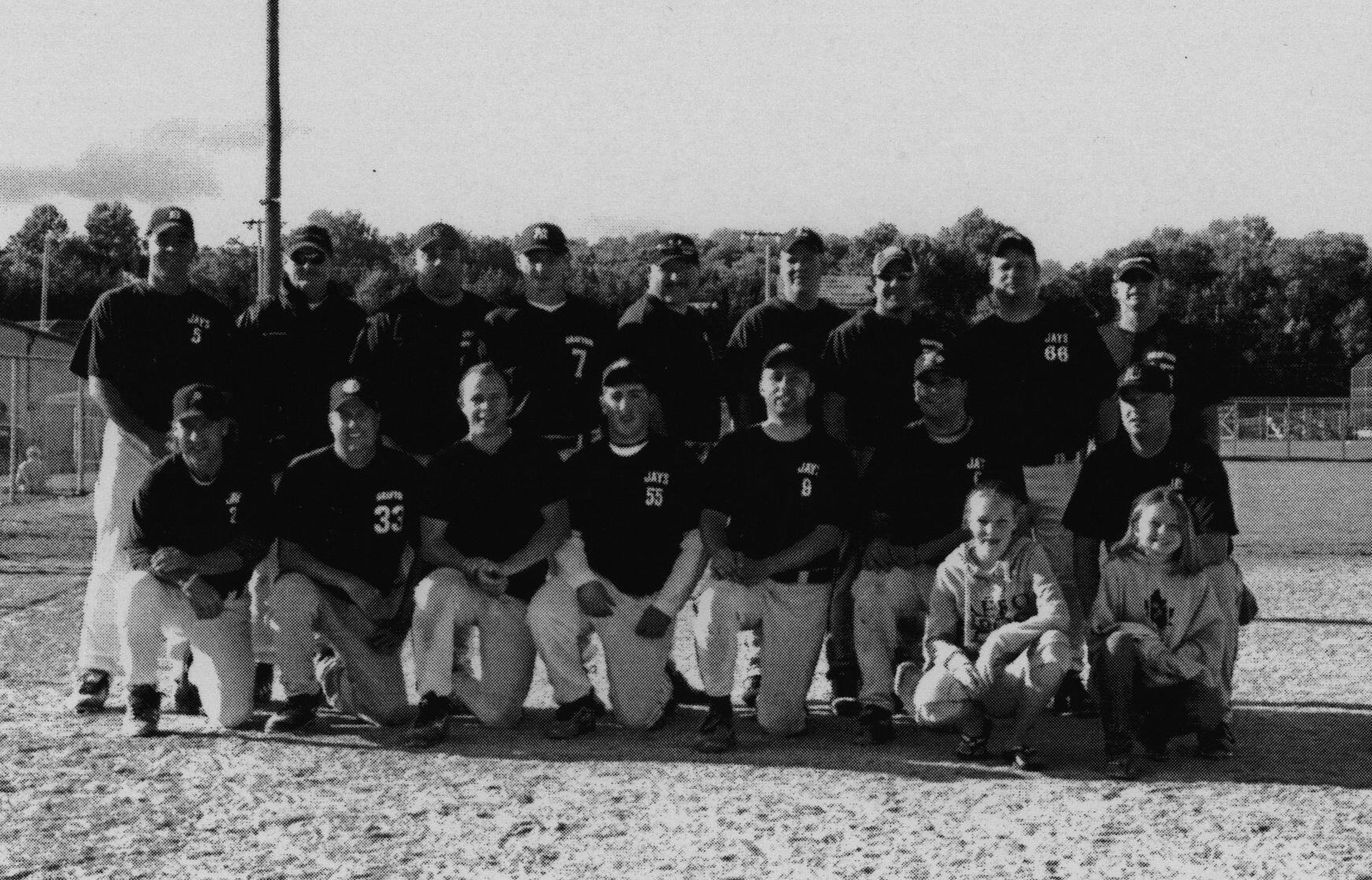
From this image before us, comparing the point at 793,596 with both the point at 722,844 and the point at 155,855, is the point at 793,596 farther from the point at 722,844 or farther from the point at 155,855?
the point at 155,855

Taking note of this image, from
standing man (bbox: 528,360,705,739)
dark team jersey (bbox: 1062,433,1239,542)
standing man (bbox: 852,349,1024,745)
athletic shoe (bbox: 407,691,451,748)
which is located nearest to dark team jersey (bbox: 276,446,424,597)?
athletic shoe (bbox: 407,691,451,748)

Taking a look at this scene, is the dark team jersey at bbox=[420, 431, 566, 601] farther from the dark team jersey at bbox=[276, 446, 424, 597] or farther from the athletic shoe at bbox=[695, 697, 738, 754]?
the athletic shoe at bbox=[695, 697, 738, 754]

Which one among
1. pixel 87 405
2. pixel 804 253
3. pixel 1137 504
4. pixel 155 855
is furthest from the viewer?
pixel 87 405

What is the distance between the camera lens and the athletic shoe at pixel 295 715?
6.18 meters

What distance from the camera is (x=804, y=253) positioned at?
709 centimetres

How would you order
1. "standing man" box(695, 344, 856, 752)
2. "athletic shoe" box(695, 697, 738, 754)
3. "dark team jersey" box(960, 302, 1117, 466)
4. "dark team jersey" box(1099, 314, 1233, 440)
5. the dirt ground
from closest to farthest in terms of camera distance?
1. the dirt ground
2. "athletic shoe" box(695, 697, 738, 754)
3. "standing man" box(695, 344, 856, 752)
4. "dark team jersey" box(960, 302, 1117, 466)
5. "dark team jersey" box(1099, 314, 1233, 440)

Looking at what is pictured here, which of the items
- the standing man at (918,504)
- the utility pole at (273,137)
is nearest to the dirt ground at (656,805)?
the standing man at (918,504)

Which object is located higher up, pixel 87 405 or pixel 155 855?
pixel 87 405

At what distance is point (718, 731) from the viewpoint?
604 cm

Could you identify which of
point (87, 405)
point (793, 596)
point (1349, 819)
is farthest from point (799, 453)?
point (87, 405)

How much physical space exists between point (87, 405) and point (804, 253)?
68.7 feet

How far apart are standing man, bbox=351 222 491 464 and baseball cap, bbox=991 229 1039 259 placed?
2.57m

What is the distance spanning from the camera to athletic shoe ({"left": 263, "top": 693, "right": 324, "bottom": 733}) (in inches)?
243

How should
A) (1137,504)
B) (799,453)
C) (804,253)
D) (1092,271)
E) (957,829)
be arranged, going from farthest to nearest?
(1092,271), (804,253), (799,453), (1137,504), (957,829)
